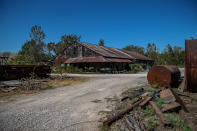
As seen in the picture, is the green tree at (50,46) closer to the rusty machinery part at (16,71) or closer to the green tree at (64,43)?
the green tree at (64,43)

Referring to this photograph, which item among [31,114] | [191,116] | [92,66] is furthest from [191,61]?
[92,66]

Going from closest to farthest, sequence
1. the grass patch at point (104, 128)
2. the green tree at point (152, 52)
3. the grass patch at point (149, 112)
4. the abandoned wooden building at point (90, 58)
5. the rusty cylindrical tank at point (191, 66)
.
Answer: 1. the grass patch at point (104, 128)
2. the grass patch at point (149, 112)
3. the rusty cylindrical tank at point (191, 66)
4. the abandoned wooden building at point (90, 58)
5. the green tree at point (152, 52)

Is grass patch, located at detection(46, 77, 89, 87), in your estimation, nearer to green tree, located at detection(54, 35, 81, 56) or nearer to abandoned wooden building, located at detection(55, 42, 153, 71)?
abandoned wooden building, located at detection(55, 42, 153, 71)

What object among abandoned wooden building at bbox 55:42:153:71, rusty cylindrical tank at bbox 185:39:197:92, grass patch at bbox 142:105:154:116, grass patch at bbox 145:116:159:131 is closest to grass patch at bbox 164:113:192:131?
grass patch at bbox 145:116:159:131

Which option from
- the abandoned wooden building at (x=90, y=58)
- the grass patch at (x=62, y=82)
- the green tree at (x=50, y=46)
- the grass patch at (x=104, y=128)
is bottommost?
the grass patch at (x=104, y=128)

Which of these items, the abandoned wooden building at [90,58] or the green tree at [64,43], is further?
the green tree at [64,43]

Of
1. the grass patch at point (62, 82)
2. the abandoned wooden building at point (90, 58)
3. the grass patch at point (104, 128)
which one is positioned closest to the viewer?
the grass patch at point (104, 128)

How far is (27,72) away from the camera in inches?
568

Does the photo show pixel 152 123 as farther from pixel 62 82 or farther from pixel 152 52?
pixel 152 52

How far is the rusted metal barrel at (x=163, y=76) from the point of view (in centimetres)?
718

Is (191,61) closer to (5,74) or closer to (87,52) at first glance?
(5,74)

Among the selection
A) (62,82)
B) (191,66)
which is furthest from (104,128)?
(62,82)

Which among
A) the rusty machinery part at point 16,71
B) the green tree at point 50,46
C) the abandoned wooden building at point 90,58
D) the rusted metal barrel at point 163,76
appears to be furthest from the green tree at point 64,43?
the rusted metal barrel at point 163,76

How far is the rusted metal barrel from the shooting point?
283 inches
